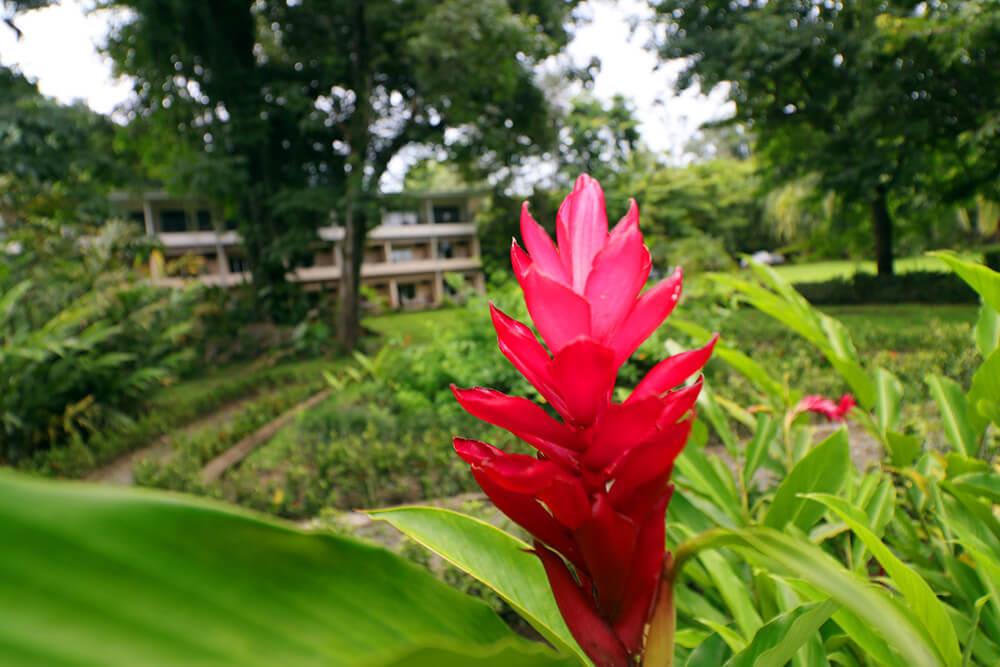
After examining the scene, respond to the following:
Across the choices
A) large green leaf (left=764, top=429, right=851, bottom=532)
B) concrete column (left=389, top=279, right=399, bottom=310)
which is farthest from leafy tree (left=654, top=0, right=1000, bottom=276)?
concrete column (left=389, top=279, right=399, bottom=310)

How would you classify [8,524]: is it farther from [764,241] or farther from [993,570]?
[764,241]

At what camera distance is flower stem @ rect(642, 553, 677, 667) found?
1.38ft

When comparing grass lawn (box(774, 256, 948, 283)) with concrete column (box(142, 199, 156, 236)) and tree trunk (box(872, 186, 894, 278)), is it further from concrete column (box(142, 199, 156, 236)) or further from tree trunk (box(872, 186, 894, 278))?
concrete column (box(142, 199, 156, 236))

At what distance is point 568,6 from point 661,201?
337 inches

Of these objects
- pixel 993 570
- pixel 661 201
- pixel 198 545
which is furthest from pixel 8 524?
pixel 661 201

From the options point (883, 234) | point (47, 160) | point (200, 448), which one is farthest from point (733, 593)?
point (883, 234)

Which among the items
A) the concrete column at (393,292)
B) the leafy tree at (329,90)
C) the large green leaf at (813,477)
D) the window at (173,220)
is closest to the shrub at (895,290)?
the leafy tree at (329,90)

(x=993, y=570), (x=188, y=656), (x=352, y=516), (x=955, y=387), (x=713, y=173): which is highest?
(x=713, y=173)

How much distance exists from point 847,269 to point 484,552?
30.5m

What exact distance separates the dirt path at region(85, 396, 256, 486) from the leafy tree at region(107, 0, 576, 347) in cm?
495

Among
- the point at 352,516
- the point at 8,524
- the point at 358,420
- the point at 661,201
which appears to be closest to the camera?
the point at 8,524

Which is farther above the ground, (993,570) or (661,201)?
(661,201)

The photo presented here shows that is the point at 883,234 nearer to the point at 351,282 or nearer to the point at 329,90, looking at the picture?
the point at 351,282

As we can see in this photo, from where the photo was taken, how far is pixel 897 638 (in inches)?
14.3
